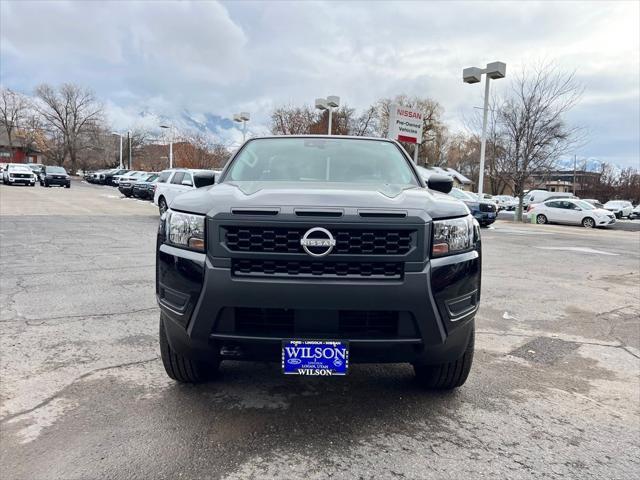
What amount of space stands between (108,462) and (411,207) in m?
2.00

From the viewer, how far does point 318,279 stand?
2312 millimetres

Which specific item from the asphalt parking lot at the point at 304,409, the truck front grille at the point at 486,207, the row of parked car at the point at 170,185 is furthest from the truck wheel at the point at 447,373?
the truck front grille at the point at 486,207

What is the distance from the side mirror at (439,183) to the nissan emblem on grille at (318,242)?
1.53 m

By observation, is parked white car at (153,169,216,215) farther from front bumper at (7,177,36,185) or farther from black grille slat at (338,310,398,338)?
front bumper at (7,177,36,185)

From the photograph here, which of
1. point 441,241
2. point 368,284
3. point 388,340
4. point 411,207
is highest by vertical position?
point 411,207

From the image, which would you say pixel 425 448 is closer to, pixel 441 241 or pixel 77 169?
pixel 441 241

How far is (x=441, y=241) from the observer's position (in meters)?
2.45

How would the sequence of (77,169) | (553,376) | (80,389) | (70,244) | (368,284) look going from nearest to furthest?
1. (368,284)
2. (80,389)
3. (553,376)
4. (70,244)
5. (77,169)

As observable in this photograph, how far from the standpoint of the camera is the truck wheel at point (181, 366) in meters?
2.96

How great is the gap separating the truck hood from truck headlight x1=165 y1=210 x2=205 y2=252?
0.04m

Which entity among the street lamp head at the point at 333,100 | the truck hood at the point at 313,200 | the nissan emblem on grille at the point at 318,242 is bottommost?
the nissan emblem on grille at the point at 318,242

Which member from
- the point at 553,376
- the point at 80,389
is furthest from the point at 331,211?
the point at 553,376

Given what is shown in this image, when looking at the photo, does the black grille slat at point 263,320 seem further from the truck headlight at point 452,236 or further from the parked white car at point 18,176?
the parked white car at point 18,176

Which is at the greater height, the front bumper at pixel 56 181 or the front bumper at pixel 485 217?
the front bumper at pixel 56 181
